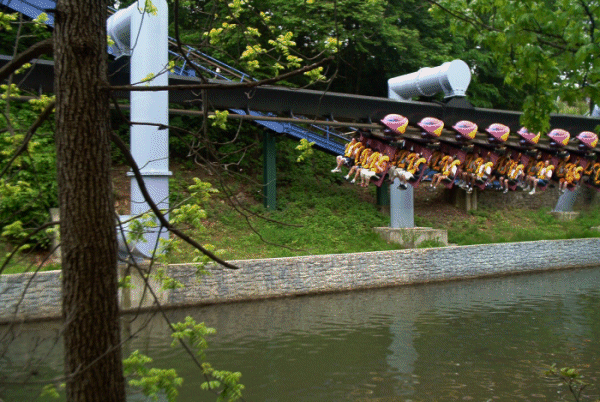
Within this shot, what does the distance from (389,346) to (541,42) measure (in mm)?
5545

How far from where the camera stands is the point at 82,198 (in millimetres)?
3264

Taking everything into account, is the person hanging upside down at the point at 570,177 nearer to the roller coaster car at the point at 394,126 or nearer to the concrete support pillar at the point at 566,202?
the roller coaster car at the point at 394,126

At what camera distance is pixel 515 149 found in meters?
17.6

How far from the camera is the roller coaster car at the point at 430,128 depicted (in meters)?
15.6

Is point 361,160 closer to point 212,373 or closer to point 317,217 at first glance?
point 317,217

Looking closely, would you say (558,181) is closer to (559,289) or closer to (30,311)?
(559,289)

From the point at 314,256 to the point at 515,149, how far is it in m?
7.00

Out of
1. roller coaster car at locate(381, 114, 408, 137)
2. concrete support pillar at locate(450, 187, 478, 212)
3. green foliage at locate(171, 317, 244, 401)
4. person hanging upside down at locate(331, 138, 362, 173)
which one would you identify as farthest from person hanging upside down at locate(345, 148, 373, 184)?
green foliage at locate(171, 317, 244, 401)

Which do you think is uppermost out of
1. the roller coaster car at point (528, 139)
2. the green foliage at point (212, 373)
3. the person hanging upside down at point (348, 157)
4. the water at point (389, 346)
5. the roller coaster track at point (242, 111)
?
the roller coaster track at point (242, 111)

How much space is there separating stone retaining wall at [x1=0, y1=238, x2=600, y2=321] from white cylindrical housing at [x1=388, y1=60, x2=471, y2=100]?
14.9 feet

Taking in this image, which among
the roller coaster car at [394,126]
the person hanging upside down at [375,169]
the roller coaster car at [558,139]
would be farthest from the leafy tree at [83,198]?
the roller coaster car at [558,139]

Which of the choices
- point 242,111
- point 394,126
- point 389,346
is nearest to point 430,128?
point 394,126

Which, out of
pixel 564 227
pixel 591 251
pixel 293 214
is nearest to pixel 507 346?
pixel 293 214

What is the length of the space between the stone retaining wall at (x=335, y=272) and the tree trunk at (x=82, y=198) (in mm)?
6971
